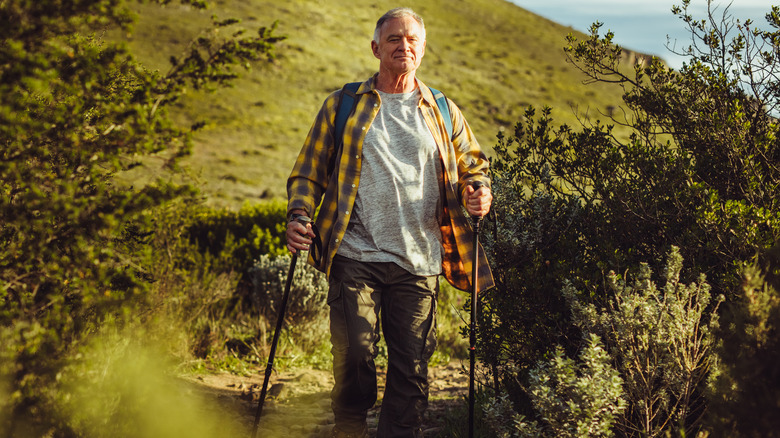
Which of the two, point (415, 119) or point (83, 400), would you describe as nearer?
point (83, 400)

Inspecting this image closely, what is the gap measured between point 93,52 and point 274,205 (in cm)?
553

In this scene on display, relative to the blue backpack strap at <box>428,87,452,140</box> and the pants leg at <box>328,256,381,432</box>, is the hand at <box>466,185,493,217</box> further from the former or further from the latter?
the pants leg at <box>328,256,381,432</box>

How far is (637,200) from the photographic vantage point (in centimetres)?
382

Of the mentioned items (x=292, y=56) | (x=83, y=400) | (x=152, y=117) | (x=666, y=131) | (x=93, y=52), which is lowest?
(x=83, y=400)

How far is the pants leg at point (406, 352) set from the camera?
3328mm

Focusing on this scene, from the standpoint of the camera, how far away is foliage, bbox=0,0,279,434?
223 cm

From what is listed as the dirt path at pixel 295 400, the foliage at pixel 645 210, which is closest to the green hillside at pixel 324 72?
the dirt path at pixel 295 400

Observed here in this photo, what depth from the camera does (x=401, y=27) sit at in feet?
11.1

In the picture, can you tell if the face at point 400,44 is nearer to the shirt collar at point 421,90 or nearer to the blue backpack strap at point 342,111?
the shirt collar at point 421,90

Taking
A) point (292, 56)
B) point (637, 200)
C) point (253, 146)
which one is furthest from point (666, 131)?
point (292, 56)

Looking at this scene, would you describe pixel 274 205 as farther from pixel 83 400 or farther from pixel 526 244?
pixel 83 400

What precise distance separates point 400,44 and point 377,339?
5.30ft

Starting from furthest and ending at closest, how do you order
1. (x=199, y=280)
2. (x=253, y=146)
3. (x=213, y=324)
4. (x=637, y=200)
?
(x=253, y=146) → (x=199, y=280) → (x=213, y=324) → (x=637, y=200)

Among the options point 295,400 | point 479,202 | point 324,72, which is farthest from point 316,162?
point 324,72
